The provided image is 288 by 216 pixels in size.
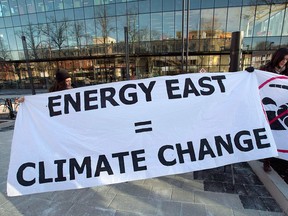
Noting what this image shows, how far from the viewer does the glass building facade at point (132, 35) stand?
16.1 meters

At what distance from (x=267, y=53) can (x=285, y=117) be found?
54.2 feet

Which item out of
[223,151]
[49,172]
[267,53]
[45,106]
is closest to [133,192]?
[49,172]

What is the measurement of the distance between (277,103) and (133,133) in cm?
234

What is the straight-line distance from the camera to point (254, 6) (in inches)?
619

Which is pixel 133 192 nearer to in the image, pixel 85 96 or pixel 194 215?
pixel 194 215

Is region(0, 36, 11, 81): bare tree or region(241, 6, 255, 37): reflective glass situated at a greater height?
region(241, 6, 255, 37): reflective glass

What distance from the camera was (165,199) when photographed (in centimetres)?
281

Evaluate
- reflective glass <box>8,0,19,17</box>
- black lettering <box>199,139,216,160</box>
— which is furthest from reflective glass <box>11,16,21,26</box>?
black lettering <box>199,139,216,160</box>

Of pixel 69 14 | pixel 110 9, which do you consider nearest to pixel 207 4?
pixel 110 9

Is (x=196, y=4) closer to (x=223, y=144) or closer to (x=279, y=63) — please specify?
(x=279, y=63)

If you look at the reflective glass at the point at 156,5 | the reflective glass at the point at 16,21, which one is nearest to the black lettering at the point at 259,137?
the reflective glass at the point at 156,5

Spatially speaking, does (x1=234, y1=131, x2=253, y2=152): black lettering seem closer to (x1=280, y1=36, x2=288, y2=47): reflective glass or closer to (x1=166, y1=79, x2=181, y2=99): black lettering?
(x1=166, y1=79, x2=181, y2=99): black lettering

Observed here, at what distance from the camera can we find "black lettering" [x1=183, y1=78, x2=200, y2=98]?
262 cm

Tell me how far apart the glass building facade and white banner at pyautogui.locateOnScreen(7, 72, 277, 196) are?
13271 mm
